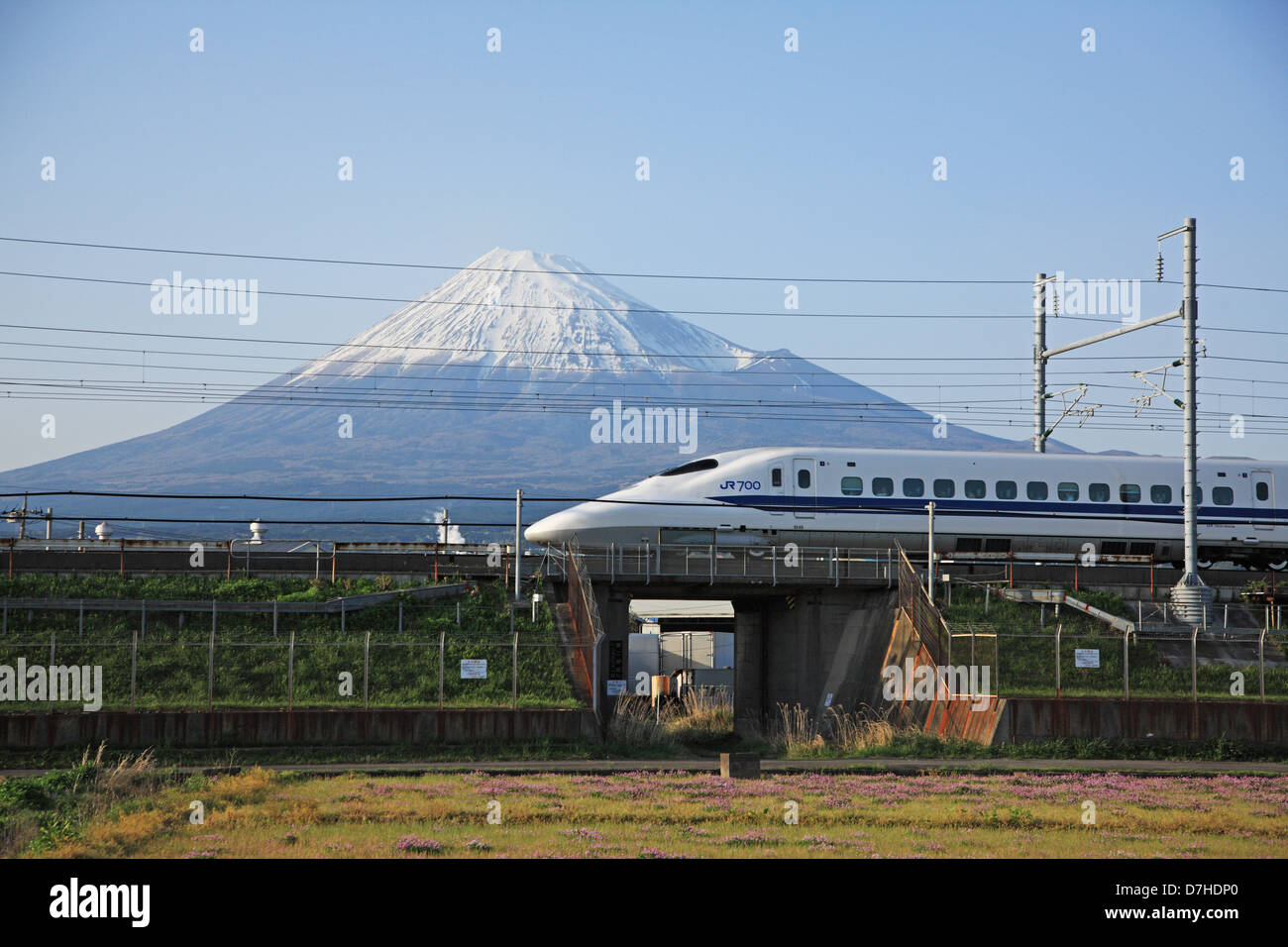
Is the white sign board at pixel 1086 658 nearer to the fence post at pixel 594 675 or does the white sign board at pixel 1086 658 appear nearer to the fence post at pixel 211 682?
the fence post at pixel 594 675

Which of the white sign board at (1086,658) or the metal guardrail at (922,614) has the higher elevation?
the metal guardrail at (922,614)

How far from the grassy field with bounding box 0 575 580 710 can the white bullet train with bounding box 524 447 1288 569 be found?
604 cm

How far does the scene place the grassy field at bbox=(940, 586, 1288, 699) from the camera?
30938 mm

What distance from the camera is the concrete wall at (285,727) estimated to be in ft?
82.7

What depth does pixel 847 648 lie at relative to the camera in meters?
38.0

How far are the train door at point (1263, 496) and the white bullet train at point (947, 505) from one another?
0.15 feet

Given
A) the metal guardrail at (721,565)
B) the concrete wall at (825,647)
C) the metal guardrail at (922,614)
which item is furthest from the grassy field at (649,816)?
the metal guardrail at (721,565)

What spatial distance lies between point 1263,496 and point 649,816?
32.3 metres

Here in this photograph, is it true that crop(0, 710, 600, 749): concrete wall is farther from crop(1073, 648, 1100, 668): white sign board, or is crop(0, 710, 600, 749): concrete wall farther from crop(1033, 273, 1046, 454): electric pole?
crop(1033, 273, 1046, 454): electric pole

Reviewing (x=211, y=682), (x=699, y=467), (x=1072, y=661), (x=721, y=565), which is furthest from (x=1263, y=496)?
(x=211, y=682)

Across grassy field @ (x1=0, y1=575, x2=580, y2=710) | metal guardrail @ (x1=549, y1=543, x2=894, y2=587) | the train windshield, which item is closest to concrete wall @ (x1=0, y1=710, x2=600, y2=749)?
grassy field @ (x1=0, y1=575, x2=580, y2=710)
